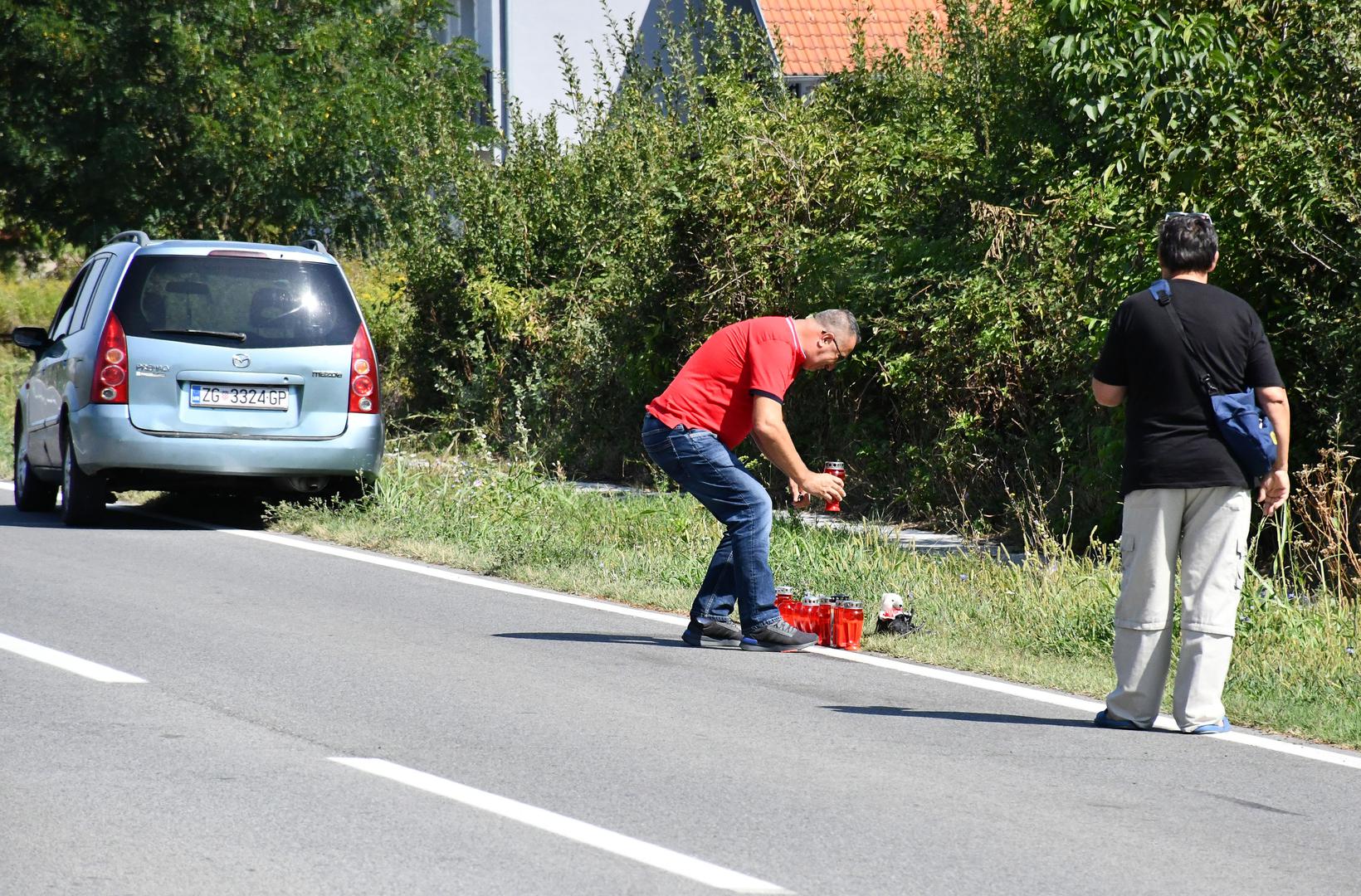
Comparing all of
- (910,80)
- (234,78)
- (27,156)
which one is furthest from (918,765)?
(27,156)

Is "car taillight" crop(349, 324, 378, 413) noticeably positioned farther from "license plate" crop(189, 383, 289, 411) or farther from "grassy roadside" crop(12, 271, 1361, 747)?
"grassy roadside" crop(12, 271, 1361, 747)

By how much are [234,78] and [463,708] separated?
57.0 ft

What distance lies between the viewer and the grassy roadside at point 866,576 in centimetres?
757

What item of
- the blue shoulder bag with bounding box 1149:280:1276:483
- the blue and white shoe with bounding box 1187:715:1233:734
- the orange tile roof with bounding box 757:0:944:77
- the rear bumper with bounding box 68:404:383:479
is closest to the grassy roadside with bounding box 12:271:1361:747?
the blue and white shoe with bounding box 1187:715:1233:734

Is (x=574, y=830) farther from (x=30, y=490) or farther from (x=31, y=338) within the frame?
(x=30, y=490)

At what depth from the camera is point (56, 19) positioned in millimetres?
22500

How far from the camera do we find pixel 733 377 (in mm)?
8102

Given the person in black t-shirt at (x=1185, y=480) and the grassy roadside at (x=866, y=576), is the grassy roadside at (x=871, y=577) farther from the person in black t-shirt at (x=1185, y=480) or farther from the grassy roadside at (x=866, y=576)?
the person in black t-shirt at (x=1185, y=480)

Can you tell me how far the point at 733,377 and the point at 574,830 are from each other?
341 cm

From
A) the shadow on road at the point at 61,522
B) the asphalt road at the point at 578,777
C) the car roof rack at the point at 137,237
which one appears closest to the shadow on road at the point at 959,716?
the asphalt road at the point at 578,777

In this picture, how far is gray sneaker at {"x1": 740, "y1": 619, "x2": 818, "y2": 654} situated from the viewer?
8.29 metres

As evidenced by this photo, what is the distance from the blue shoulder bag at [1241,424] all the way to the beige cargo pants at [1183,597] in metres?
0.15

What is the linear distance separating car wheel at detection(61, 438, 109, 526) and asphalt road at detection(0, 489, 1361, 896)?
3.77m

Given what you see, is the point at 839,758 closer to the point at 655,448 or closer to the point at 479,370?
the point at 655,448
